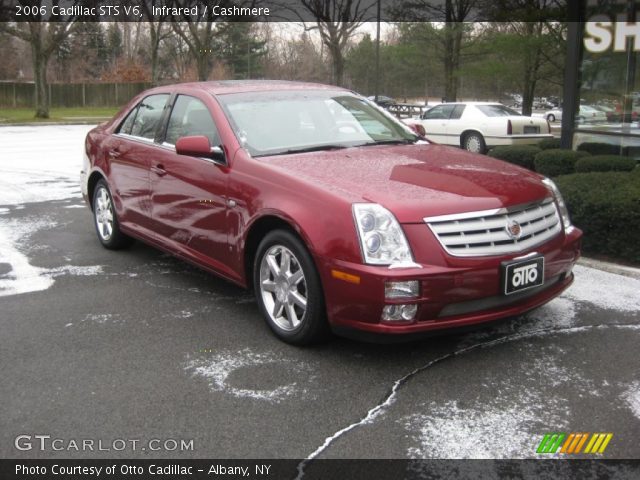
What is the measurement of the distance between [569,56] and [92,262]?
798 cm

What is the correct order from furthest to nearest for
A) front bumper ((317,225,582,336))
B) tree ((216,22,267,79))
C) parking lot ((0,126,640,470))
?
tree ((216,22,267,79)) → front bumper ((317,225,582,336)) → parking lot ((0,126,640,470))

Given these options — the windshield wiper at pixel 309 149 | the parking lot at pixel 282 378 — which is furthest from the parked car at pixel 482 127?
the windshield wiper at pixel 309 149

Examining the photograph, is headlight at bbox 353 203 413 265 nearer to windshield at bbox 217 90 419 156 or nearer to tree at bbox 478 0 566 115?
windshield at bbox 217 90 419 156

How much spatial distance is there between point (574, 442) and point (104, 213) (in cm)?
488

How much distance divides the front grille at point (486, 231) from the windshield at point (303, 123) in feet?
4.62

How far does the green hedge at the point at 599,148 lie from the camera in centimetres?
1051

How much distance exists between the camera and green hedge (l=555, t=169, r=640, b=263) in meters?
5.73

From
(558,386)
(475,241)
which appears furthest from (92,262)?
(558,386)

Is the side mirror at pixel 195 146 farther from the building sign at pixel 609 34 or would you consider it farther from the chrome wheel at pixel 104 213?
the building sign at pixel 609 34

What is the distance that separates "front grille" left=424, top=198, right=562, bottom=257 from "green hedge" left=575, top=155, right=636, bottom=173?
16.9ft

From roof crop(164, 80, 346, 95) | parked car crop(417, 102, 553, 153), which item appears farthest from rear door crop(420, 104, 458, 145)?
roof crop(164, 80, 346, 95)

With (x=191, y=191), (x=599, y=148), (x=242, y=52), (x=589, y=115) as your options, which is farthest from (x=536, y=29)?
(x=242, y=52)

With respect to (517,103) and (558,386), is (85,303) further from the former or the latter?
(517,103)

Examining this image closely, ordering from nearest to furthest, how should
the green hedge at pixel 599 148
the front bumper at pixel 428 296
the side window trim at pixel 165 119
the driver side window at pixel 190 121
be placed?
the front bumper at pixel 428 296 < the driver side window at pixel 190 121 < the side window trim at pixel 165 119 < the green hedge at pixel 599 148
